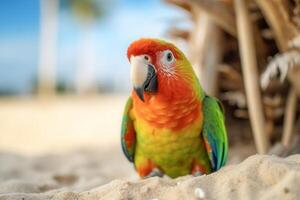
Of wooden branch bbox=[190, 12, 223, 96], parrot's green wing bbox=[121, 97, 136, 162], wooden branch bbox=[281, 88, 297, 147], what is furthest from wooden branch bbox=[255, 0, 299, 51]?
→ parrot's green wing bbox=[121, 97, 136, 162]

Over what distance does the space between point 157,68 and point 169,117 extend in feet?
0.77

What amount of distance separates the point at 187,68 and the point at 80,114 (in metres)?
7.17

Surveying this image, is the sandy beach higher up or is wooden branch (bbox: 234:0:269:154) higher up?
wooden branch (bbox: 234:0:269:154)

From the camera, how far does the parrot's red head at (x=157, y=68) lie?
187 cm

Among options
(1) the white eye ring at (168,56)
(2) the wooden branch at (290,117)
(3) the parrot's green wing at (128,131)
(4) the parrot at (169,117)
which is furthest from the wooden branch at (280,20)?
(3) the parrot's green wing at (128,131)

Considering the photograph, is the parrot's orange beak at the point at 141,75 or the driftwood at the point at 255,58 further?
the driftwood at the point at 255,58

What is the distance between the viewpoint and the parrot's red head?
6.14ft

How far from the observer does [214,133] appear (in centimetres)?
210

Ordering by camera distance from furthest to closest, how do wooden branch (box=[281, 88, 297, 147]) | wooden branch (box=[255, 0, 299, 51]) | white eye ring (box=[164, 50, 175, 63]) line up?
wooden branch (box=[281, 88, 297, 147])
wooden branch (box=[255, 0, 299, 51])
white eye ring (box=[164, 50, 175, 63])

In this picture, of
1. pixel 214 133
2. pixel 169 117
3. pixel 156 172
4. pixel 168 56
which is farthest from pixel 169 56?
pixel 156 172

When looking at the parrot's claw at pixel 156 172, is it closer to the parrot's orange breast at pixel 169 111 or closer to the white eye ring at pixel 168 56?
the parrot's orange breast at pixel 169 111

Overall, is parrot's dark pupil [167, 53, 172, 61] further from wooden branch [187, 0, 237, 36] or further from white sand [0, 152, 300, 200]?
wooden branch [187, 0, 237, 36]

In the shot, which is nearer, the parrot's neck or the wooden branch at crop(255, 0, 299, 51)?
the parrot's neck

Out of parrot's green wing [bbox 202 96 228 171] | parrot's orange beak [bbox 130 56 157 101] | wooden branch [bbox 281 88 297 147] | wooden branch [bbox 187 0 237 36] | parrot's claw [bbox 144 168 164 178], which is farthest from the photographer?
wooden branch [bbox 281 88 297 147]
